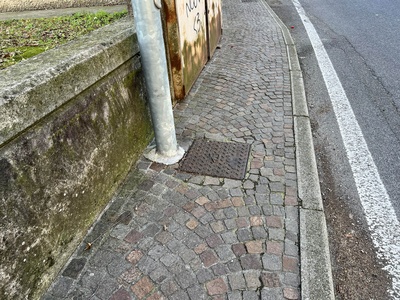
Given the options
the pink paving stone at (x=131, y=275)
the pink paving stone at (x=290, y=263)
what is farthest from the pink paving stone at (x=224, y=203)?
the pink paving stone at (x=131, y=275)

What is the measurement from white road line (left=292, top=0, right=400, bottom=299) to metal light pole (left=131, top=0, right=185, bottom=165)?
6.04 ft

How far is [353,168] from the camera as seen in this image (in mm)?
3357

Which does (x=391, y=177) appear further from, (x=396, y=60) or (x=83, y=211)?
(x=396, y=60)

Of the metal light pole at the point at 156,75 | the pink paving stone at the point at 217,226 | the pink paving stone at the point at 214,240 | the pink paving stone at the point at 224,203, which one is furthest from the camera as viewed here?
the pink paving stone at the point at 224,203

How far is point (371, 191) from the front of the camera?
3049mm

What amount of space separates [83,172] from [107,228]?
0.51 m

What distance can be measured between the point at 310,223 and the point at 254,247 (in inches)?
21.6

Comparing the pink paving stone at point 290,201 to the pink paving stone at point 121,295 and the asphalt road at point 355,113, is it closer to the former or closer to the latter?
the asphalt road at point 355,113

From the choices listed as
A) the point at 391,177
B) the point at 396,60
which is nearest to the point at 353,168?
the point at 391,177

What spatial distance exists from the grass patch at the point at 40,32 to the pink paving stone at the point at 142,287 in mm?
1963

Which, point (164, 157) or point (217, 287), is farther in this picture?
point (164, 157)

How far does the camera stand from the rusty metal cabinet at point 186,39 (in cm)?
371

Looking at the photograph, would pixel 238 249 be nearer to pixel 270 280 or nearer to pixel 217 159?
pixel 270 280

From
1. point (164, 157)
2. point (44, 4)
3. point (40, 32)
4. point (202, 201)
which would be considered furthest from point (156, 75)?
point (44, 4)
